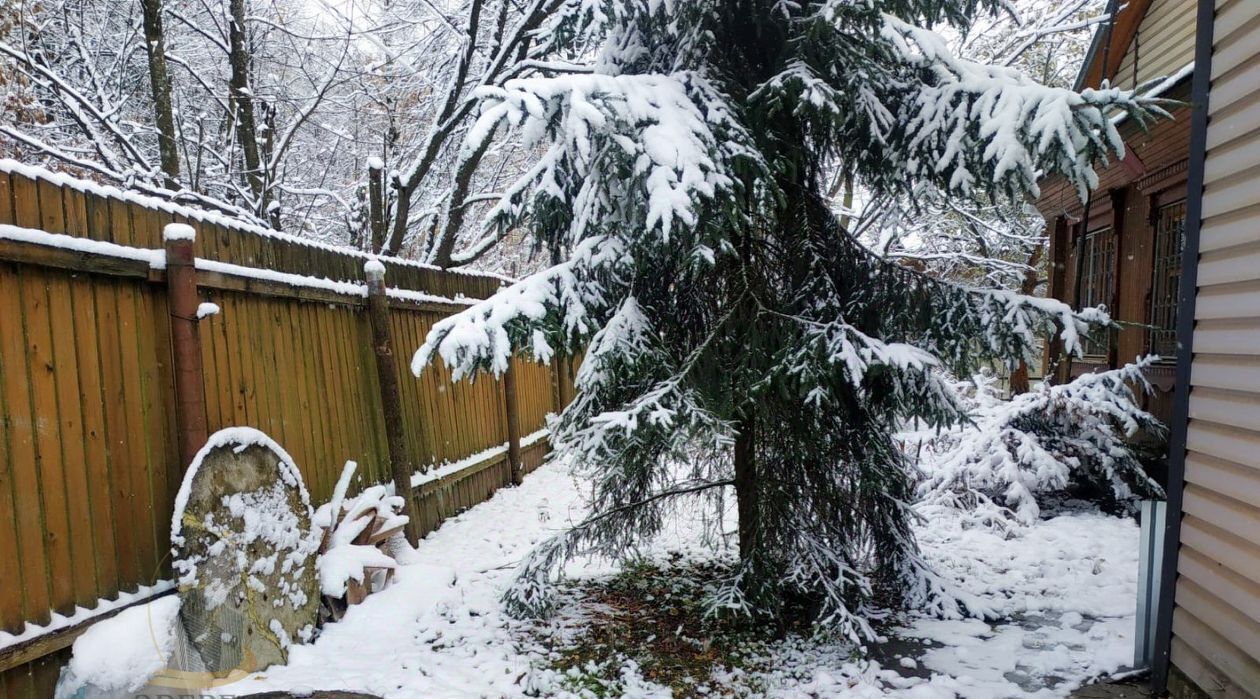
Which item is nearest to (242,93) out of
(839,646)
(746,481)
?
(746,481)

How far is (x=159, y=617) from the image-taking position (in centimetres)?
283

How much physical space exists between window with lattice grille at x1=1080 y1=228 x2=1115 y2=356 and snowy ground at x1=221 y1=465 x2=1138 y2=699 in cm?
473

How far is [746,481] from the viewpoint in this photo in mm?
3992

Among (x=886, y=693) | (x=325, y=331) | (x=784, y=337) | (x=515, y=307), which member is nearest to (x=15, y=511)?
(x=515, y=307)

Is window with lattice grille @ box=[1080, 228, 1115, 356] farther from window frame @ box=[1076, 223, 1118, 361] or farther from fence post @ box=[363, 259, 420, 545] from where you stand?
fence post @ box=[363, 259, 420, 545]

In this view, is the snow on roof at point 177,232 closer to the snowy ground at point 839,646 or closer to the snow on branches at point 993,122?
the snowy ground at point 839,646

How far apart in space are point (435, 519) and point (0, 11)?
593 cm

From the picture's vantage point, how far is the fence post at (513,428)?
7.74 metres

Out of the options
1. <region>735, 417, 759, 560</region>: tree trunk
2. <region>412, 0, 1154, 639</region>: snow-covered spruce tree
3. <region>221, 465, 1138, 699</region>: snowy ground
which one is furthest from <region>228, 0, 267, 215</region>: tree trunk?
<region>735, 417, 759, 560</region>: tree trunk

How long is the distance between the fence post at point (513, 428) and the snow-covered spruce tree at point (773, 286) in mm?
3624

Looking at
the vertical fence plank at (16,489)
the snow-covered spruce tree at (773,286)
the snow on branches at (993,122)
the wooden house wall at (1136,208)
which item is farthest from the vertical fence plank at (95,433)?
the wooden house wall at (1136,208)

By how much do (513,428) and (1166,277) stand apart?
23.1 feet

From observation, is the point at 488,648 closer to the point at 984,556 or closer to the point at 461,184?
the point at 984,556

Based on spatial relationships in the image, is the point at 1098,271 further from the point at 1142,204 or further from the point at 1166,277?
the point at 1166,277
